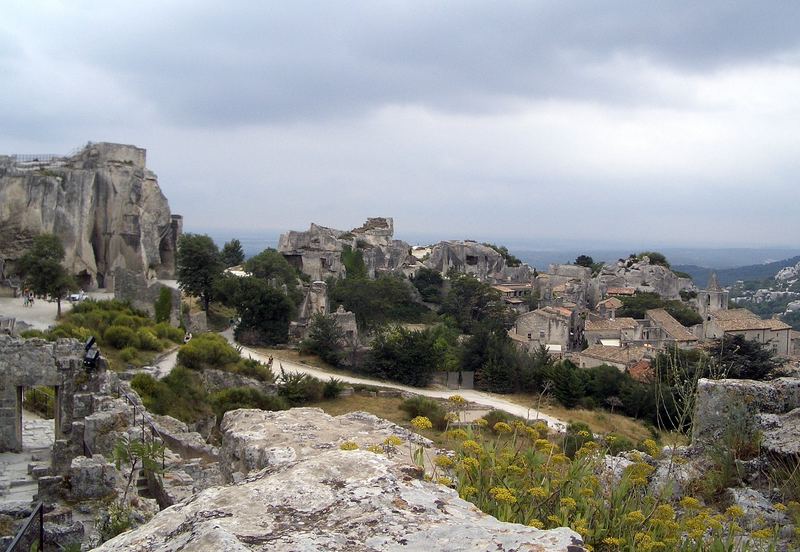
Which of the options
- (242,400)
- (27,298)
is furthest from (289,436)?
(27,298)

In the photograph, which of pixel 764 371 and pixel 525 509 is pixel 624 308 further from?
pixel 525 509

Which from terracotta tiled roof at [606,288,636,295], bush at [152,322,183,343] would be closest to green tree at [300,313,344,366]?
bush at [152,322,183,343]

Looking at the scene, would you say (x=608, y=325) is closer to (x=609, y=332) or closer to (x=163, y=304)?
(x=609, y=332)

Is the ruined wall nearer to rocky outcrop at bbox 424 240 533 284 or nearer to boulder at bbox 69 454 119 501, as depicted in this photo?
boulder at bbox 69 454 119 501

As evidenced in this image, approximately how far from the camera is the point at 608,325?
1737 inches

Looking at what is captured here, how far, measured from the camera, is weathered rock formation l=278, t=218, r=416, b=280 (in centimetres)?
5212

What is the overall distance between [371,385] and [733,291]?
112150 millimetres

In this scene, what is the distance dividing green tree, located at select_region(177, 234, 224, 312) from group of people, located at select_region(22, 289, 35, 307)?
776cm

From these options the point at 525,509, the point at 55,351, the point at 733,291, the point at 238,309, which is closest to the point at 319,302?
the point at 238,309

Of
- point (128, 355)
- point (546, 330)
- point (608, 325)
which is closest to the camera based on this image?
point (128, 355)

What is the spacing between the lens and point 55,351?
11.1m

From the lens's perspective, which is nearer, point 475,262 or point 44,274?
point 44,274

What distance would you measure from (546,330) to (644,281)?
2142cm

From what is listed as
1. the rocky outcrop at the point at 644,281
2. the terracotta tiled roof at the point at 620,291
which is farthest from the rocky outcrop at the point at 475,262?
the terracotta tiled roof at the point at 620,291
